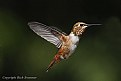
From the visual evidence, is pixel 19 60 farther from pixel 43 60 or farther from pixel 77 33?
pixel 77 33

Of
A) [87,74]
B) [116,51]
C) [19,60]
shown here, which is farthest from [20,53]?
[116,51]

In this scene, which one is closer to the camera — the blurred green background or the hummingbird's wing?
the hummingbird's wing

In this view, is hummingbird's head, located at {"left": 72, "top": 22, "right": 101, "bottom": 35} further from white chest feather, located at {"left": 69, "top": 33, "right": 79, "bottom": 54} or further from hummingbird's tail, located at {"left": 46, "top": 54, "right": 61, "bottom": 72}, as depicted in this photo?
hummingbird's tail, located at {"left": 46, "top": 54, "right": 61, "bottom": 72}

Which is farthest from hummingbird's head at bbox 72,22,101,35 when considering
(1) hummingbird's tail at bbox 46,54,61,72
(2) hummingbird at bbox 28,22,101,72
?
(1) hummingbird's tail at bbox 46,54,61,72

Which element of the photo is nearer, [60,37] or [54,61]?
[60,37]

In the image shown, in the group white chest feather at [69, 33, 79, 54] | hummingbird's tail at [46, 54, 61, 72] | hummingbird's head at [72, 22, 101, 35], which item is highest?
hummingbird's head at [72, 22, 101, 35]

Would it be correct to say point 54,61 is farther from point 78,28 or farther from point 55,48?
point 78,28

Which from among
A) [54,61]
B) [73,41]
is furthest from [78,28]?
[54,61]
